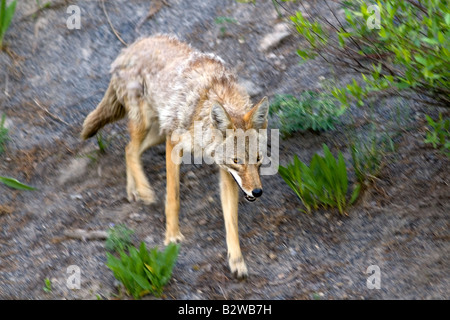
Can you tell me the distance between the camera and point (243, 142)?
5.36m

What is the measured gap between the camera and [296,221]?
5.99m

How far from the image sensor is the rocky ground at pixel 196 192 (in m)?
5.35

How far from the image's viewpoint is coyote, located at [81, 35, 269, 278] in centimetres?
541

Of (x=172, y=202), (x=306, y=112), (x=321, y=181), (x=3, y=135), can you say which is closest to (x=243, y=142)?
(x=321, y=181)

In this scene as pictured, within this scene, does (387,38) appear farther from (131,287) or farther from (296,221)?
(131,287)

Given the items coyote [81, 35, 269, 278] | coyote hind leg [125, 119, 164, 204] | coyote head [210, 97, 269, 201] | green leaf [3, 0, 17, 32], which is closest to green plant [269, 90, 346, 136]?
coyote [81, 35, 269, 278]

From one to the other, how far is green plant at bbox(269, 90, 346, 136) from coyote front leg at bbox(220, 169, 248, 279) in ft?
4.02

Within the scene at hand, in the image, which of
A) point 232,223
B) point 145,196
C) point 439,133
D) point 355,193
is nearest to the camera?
point 439,133

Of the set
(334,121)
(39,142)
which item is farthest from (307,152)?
(39,142)

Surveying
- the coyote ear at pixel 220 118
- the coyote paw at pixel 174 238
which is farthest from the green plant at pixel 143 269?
the coyote ear at pixel 220 118

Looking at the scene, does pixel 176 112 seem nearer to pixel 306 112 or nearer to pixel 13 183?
pixel 306 112

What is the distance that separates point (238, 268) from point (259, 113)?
1.33 metres

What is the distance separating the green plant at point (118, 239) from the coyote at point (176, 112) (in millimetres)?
358

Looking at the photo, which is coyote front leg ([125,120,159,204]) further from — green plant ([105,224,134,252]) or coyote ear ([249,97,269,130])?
coyote ear ([249,97,269,130])
